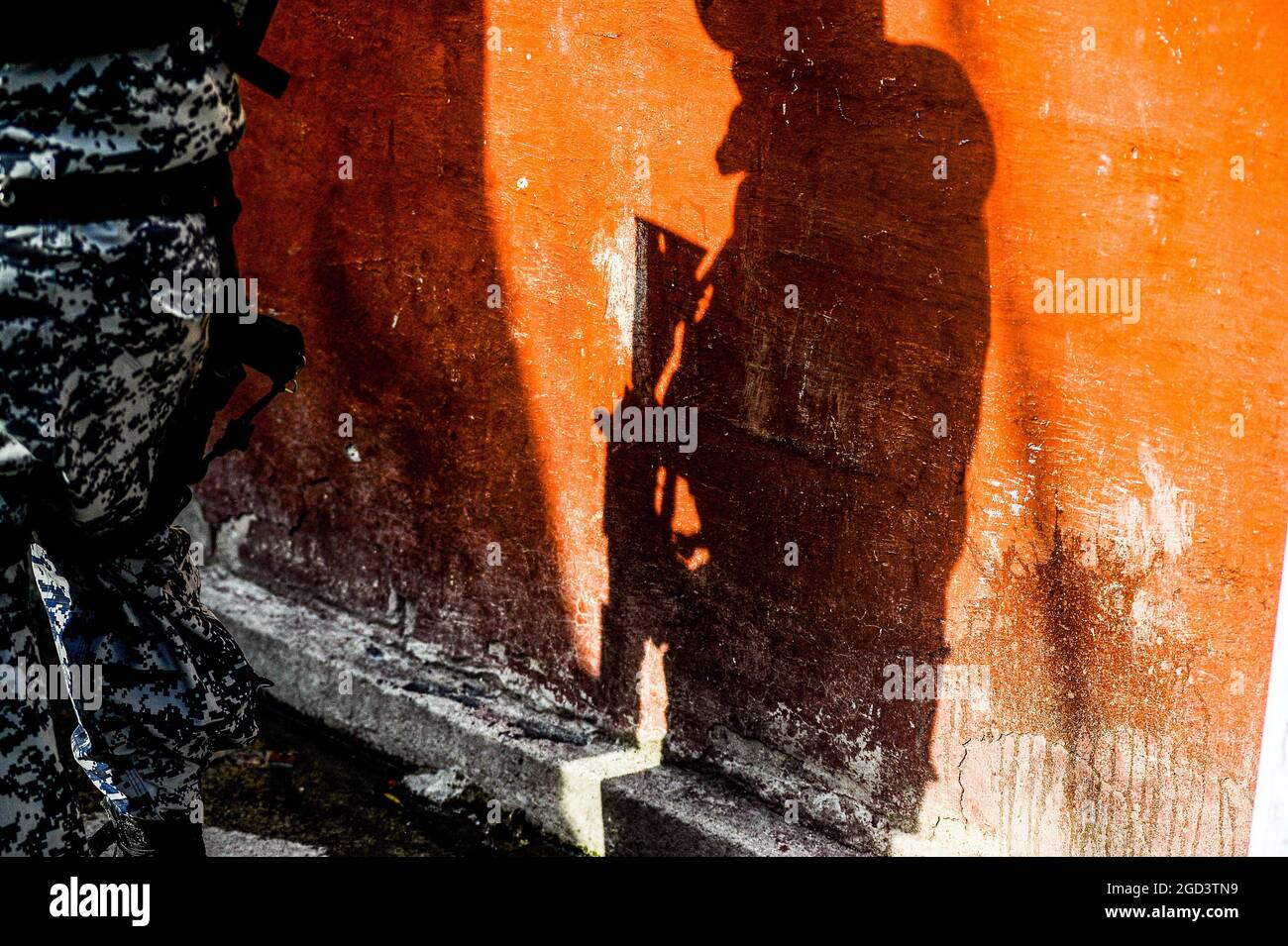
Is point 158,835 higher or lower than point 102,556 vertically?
lower

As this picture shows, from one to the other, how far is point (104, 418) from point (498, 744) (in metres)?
1.37

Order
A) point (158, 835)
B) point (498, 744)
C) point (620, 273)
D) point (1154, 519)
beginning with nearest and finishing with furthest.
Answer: point (1154, 519) < point (158, 835) < point (620, 273) < point (498, 744)

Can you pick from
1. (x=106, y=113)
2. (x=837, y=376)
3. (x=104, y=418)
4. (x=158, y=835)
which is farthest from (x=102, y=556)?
(x=837, y=376)

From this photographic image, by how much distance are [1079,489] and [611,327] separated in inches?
43.7

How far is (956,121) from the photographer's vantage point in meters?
2.29

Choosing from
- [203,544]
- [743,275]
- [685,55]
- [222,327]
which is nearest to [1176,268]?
[743,275]

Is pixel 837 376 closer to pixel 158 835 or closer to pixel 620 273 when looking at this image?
pixel 620 273

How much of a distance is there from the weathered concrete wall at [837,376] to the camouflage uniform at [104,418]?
36.9 inches

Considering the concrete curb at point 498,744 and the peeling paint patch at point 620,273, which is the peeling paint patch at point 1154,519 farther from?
the peeling paint patch at point 620,273

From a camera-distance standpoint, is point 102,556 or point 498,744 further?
point 498,744

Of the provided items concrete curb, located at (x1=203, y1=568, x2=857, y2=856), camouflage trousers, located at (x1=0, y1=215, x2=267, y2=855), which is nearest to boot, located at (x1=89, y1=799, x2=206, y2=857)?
camouflage trousers, located at (x1=0, y1=215, x2=267, y2=855)

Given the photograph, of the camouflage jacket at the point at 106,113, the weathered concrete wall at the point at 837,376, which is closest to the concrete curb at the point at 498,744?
the weathered concrete wall at the point at 837,376

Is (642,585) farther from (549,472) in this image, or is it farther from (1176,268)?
(1176,268)

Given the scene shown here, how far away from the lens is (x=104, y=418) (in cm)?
211
